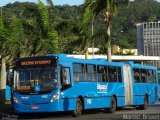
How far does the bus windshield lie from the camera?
63.6ft

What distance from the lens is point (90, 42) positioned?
3120cm

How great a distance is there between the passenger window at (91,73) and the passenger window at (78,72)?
0.41 metres

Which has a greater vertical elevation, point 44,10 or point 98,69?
point 44,10

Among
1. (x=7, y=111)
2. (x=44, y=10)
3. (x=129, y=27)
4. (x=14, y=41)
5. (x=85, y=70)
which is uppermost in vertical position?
(x=129, y=27)

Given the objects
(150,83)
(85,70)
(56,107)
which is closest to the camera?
(56,107)

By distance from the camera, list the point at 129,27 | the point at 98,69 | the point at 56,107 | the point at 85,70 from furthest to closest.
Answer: the point at 129,27 < the point at 98,69 < the point at 85,70 < the point at 56,107

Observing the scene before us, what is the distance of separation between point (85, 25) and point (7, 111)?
9.37 metres

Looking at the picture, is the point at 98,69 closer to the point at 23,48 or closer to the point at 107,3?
the point at 23,48

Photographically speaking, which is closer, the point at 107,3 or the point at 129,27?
the point at 107,3

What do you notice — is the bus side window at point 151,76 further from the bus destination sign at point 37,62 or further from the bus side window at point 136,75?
the bus destination sign at point 37,62

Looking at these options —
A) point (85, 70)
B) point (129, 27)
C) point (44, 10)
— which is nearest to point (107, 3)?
point (44, 10)

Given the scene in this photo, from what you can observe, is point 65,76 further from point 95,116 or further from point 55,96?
point 95,116

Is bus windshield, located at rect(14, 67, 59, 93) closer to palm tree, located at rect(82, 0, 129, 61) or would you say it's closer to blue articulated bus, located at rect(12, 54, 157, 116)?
blue articulated bus, located at rect(12, 54, 157, 116)

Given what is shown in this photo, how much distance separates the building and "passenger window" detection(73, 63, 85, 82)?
117 meters
